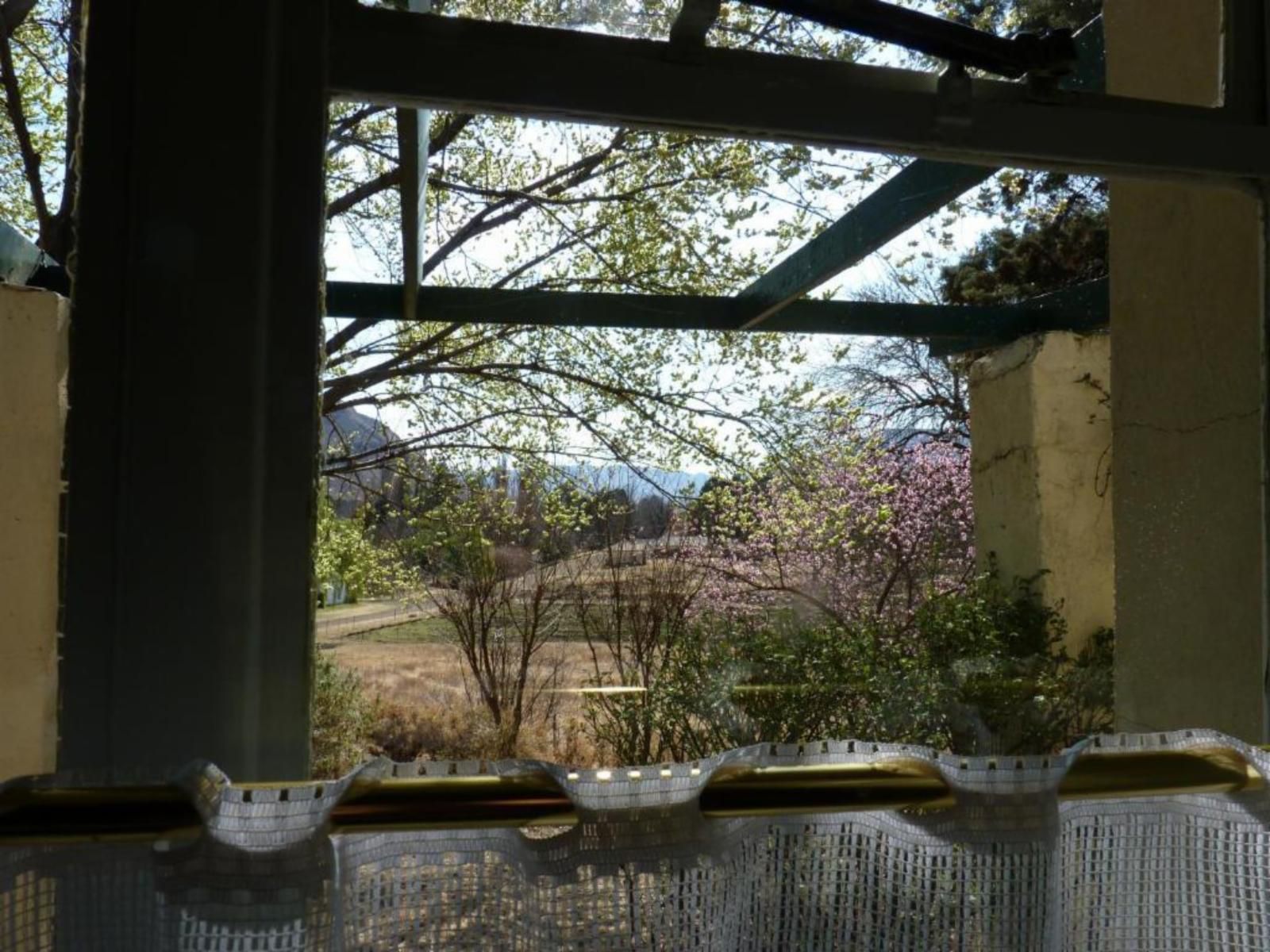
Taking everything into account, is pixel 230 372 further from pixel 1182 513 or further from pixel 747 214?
pixel 1182 513

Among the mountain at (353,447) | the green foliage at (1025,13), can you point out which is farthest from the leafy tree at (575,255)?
the green foliage at (1025,13)

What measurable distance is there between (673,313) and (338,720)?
60 cm

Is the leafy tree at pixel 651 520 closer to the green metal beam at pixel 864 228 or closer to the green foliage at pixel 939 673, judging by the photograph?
the green foliage at pixel 939 673

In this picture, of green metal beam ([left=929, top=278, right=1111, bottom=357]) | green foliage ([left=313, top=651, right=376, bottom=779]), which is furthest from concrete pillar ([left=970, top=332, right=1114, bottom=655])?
green foliage ([left=313, top=651, right=376, bottom=779])

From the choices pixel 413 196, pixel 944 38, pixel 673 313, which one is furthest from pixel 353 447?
pixel 944 38

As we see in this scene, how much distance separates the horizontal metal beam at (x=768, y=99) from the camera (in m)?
0.86

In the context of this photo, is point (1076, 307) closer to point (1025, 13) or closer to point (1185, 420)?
point (1185, 420)

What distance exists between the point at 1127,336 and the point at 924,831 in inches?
34.9

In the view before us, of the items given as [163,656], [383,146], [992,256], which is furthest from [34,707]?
[992,256]

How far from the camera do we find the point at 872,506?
132cm

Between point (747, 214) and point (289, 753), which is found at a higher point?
point (747, 214)

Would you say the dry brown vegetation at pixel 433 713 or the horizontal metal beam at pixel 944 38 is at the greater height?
the horizontal metal beam at pixel 944 38

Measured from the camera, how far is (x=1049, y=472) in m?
1.37

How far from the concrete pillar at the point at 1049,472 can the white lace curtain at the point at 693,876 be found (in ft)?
1.78
